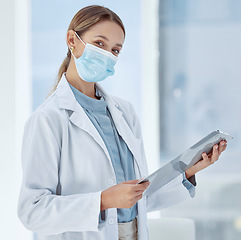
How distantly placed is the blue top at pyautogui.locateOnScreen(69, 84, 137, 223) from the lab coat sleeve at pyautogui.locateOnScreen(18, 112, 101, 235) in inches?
6.5

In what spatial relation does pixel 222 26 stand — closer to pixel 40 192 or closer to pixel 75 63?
pixel 75 63

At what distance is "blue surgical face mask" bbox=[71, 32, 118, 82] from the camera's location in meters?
1.26

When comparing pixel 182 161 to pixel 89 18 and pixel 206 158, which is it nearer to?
pixel 206 158

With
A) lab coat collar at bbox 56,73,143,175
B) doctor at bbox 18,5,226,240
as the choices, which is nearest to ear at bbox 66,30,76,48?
doctor at bbox 18,5,226,240

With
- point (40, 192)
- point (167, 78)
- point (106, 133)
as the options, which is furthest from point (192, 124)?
point (40, 192)

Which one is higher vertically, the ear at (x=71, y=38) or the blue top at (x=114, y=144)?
the ear at (x=71, y=38)

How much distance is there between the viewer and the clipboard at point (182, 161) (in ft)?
3.34

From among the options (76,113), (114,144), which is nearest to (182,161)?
(114,144)

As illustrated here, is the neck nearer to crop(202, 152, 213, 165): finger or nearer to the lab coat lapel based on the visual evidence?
the lab coat lapel

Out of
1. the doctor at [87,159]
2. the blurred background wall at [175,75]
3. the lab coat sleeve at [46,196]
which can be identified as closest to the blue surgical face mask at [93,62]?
the doctor at [87,159]

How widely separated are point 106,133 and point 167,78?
1452 millimetres

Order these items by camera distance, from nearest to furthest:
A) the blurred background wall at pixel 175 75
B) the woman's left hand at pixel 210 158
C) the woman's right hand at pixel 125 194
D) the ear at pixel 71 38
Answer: the woman's right hand at pixel 125 194 < the woman's left hand at pixel 210 158 < the ear at pixel 71 38 < the blurred background wall at pixel 175 75

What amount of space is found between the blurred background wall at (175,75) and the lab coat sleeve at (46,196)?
56.7 inches

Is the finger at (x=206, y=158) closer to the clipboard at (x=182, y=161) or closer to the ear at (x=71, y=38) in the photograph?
the clipboard at (x=182, y=161)
